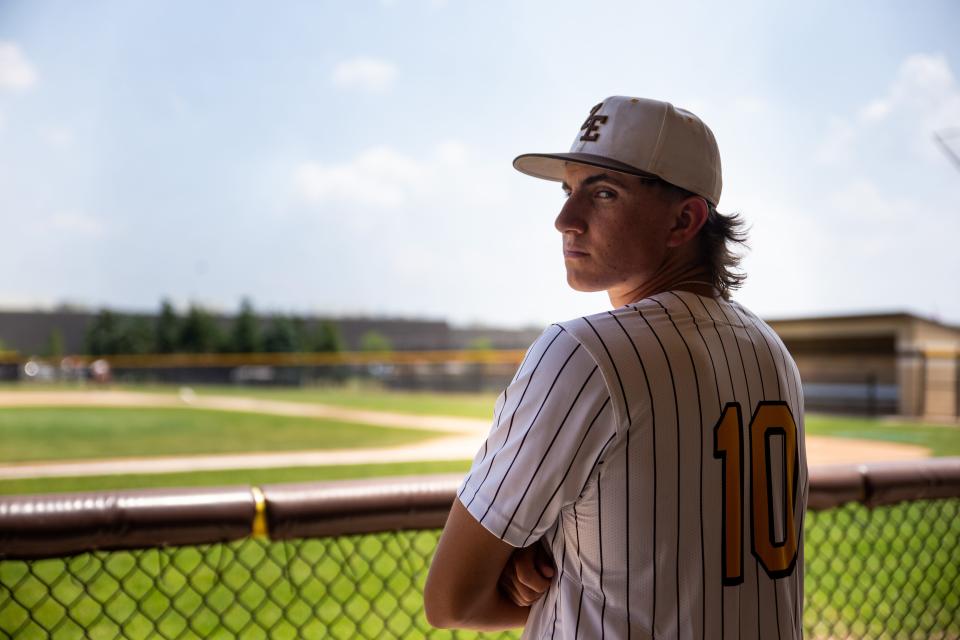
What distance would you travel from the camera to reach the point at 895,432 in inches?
422

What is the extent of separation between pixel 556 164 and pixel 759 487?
1.59 feet

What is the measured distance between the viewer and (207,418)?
45.0 feet

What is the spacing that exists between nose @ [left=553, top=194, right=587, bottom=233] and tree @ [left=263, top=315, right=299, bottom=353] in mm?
43019

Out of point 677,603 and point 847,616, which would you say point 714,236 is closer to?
point 677,603

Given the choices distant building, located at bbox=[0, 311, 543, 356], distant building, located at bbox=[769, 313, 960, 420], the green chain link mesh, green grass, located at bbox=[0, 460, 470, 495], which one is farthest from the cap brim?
distant building, located at bbox=[0, 311, 543, 356]

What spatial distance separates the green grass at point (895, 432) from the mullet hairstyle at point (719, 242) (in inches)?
348

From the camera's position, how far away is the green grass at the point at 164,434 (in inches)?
359

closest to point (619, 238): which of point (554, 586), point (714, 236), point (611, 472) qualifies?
point (714, 236)

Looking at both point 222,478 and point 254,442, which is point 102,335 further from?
point 222,478

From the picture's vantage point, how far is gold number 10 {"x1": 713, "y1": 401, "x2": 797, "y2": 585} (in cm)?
81

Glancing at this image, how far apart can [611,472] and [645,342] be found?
0.13m

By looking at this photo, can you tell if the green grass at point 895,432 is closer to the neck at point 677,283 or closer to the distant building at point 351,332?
the neck at point 677,283

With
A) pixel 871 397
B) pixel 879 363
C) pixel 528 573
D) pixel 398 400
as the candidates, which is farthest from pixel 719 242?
pixel 398 400

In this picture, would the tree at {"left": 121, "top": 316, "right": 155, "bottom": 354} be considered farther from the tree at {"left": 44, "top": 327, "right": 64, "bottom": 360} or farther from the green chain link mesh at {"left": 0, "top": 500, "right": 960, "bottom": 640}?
the green chain link mesh at {"left": 0, "top": 500, "right": 960, "bottom": 640}
